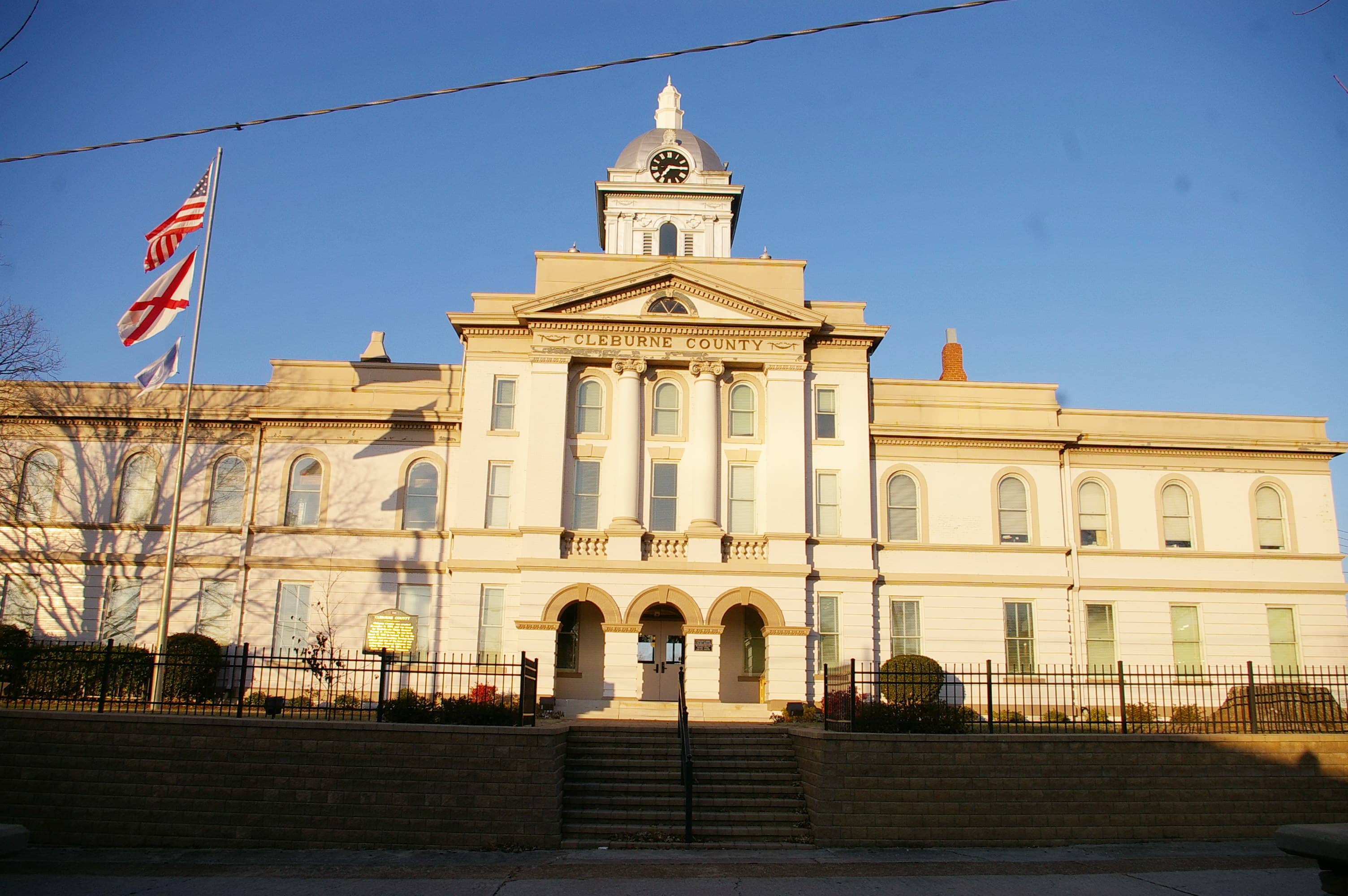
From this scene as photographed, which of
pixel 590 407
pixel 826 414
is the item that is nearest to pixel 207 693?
pixel 590 407

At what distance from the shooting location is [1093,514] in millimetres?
31734

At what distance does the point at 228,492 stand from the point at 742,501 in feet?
50.2

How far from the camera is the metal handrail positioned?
51.4ft

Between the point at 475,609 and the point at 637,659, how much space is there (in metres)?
4.71

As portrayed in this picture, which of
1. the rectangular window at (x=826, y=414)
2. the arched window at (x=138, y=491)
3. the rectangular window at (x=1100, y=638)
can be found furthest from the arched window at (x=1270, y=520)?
the arched window at (x=138, y=491)

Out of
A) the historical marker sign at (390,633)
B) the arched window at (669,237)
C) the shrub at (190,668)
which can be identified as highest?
the arched window at (669,237)

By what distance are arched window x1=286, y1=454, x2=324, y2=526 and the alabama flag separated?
845 centimetres

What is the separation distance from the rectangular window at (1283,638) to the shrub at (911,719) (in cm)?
1889

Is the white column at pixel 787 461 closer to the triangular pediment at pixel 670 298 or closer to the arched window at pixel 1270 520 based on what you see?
the triangular pediment at pixel 670 298

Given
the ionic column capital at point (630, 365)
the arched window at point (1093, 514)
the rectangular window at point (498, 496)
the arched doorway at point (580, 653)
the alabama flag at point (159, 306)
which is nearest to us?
the alabama flag at point (159, 306)

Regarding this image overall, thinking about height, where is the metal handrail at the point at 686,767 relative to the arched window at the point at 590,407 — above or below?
below

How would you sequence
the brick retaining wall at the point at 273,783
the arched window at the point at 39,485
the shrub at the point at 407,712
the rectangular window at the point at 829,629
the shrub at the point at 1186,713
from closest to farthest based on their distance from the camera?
the brick retaining wall at the point at 273,783, the shrub at the point at 407,712, the shrub at the point at 1186,713, the rectangular window at the point at 829,629, the arched window at the point at 39,485

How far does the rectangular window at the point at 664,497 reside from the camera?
2967cm

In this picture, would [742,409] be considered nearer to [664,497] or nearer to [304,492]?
[664,497]
